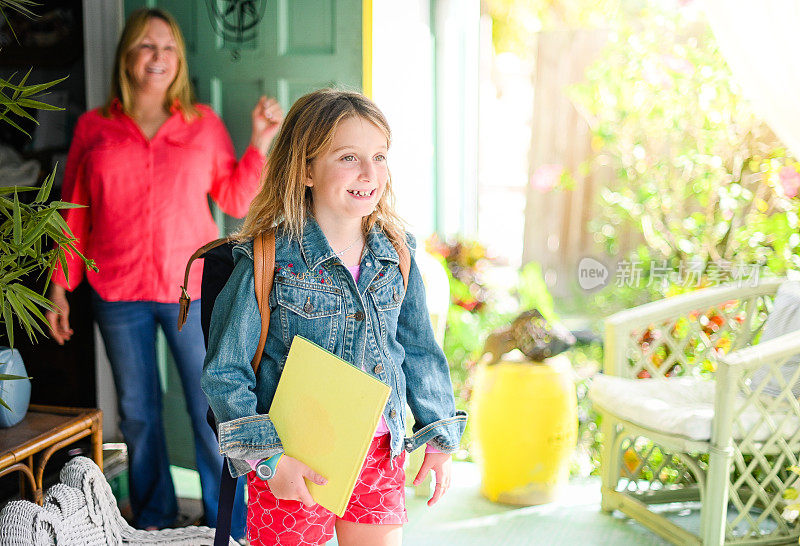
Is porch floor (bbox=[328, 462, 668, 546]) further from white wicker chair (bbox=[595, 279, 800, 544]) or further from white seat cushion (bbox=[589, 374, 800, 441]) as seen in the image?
white seat cushion (bbox=[589, 374, 800, 441])

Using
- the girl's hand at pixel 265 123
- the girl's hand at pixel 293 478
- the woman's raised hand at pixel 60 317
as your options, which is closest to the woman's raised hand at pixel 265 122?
the girl's hand at pixel 265 123

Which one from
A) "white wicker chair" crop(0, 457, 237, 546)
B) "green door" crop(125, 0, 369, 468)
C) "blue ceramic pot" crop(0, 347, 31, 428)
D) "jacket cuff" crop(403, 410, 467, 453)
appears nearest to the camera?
"jacket cuff" crop(403, 410, 467, 453)

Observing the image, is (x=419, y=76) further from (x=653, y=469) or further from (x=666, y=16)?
(x=653, y=469)

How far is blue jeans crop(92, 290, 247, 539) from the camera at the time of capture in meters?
2.71

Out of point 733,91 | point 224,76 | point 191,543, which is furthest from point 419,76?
point 191,543

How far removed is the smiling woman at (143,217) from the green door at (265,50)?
0.30 metres

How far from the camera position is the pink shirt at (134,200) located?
2709mm

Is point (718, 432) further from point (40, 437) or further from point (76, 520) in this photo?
point (40, 437)

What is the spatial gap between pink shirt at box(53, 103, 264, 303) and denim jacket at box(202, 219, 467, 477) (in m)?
1.35

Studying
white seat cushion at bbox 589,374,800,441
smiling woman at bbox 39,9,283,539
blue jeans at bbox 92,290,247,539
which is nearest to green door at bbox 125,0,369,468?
smiling woman at bbox 39,9,283,539

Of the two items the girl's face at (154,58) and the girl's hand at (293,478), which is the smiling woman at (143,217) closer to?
the girl's face at (154,58)

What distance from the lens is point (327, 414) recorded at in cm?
130

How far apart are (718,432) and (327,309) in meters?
1.58

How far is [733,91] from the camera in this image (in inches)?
145
